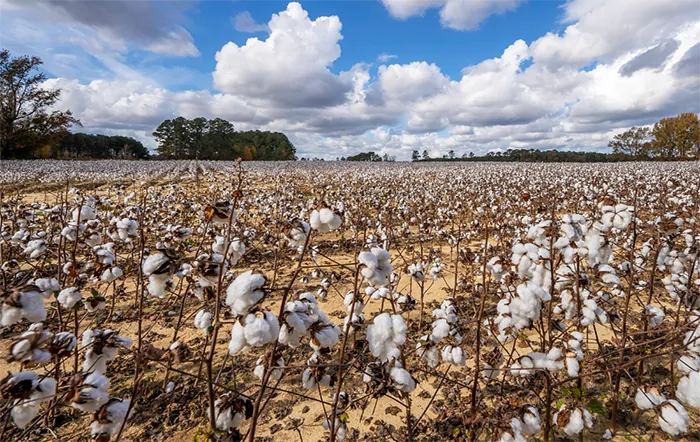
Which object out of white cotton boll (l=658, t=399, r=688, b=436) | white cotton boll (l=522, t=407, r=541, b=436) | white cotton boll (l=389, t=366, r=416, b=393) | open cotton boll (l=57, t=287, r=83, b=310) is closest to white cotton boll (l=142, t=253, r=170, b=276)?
open cotton boll (l=57, t=287, r=83, b=310)

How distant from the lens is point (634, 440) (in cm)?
323

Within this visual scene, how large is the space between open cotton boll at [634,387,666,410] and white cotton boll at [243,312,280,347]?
2.74 m

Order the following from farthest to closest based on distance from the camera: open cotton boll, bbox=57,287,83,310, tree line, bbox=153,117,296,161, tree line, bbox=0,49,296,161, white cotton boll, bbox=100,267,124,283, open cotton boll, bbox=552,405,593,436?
tree line, bbox=153,117,296,161
tree line, bbox=0,49,296,161
white cotton boll, bbox=100,267,124,283
open cotton boll, bbox=57,287,83,310
open cotton boll, bbox=552,405,593,436

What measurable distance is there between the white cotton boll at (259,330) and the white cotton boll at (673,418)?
280 cm

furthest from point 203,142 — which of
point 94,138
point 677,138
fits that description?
point 677,138

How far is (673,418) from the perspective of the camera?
2.23m

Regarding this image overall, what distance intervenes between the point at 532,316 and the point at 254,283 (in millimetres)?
1850

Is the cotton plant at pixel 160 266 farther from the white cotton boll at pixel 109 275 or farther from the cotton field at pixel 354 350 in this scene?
the white cotton boll at pixel 109 275

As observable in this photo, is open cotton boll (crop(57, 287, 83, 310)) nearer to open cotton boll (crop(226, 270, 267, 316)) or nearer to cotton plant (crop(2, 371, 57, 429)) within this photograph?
cotton plant (crop(2, 371, 57, 429))

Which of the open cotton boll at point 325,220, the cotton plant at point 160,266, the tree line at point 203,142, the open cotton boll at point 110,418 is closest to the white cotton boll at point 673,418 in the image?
the open cotton boll at point 325,220

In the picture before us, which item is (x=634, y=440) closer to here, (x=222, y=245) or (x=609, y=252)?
(x=609, y=252)

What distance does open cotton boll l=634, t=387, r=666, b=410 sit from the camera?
7.63 feet

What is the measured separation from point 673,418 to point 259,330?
290cm

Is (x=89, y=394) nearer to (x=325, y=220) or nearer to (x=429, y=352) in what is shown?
(x=325, y=220)
